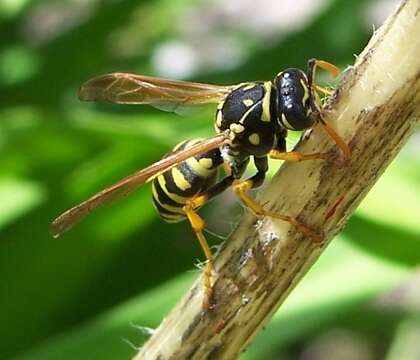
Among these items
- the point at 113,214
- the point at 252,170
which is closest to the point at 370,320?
the point at 113,214

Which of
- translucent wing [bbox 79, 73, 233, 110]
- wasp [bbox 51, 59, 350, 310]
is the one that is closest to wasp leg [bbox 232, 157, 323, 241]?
wasp [bbox 51, 59, 350, 310]

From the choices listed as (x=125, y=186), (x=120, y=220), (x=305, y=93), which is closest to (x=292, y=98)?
(x=305, y=93)

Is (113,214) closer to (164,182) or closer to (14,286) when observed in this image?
(14,286)

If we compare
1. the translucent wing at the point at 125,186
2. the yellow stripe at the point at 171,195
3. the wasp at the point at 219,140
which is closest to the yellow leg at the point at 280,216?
the wasp at the point at 219,140

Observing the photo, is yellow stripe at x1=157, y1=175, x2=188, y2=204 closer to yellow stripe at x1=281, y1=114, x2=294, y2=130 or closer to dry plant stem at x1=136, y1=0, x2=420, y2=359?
yellow stripe at x1=281, y1=114, x2=294, y2=130

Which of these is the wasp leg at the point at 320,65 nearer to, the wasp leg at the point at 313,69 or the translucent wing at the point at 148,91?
the wasp leg at the point at 313,69

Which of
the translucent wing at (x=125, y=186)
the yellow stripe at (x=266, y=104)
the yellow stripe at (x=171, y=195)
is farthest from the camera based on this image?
the yellow stripe at (x=171, y=195)
